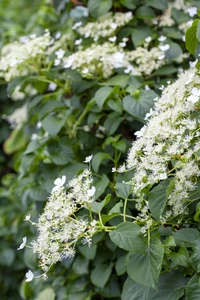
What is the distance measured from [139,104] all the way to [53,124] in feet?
1.02

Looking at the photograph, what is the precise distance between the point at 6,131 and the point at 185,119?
1.99 meters

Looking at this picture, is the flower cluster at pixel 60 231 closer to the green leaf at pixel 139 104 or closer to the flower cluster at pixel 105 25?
the green leaf at pixel 139 104

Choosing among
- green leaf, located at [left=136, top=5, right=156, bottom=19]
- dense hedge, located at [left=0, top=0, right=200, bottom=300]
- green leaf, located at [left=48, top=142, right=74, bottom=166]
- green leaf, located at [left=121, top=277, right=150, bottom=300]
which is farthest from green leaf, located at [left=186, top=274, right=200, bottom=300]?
green leaf, located at [left=136, top=5, right=156, bottom=19]

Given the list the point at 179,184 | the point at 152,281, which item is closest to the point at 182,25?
the point at 179,184

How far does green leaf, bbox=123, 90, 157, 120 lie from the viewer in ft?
4.53

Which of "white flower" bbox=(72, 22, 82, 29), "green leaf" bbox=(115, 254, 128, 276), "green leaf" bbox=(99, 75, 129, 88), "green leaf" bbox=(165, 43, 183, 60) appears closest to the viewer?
"green leaf" bbox=(115, 254, 128, 276)

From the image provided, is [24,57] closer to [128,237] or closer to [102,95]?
[102,95]

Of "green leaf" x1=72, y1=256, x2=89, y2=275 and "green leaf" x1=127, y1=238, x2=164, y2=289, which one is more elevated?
"green leaf" x1=127, y1=238, x2=164, y2=289

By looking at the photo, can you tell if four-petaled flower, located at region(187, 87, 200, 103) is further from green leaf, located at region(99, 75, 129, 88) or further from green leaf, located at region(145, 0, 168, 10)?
green leaf, located at region(145, 0, 168, 10)

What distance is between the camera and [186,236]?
1038 mm

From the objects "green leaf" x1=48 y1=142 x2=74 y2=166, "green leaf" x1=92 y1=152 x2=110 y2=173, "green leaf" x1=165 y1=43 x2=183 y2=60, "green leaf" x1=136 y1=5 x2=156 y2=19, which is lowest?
"green leaf" x1=48 y1=142 x2=74 y2=166

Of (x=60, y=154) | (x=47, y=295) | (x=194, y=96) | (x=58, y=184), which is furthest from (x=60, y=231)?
(x=47, y=295)

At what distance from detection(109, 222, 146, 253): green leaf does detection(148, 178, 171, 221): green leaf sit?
0.06m

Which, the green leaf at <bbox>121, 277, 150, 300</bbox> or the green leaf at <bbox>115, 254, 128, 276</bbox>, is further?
the green leaf at <bbox>115, 254, 128, 276</bbox>
